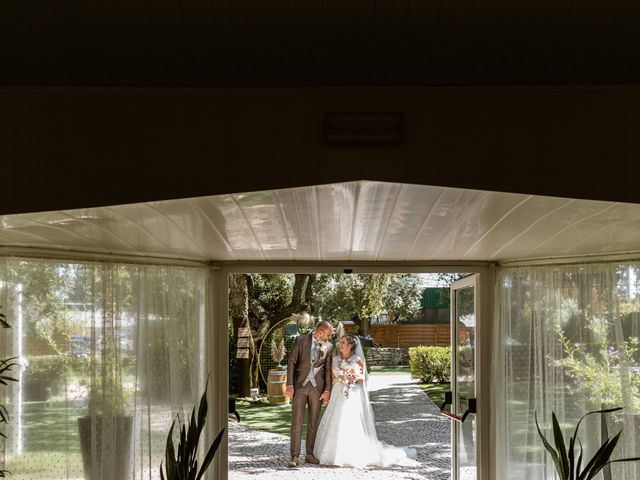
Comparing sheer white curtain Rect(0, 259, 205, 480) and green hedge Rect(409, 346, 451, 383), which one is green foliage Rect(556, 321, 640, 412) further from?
green hedge Rect(409, 346, 451, 383)

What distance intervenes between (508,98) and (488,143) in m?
0.16

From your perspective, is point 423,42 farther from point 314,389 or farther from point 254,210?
point 314,389

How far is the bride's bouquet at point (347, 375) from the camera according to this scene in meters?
6.92

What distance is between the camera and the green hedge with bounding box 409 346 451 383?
11.3 metres

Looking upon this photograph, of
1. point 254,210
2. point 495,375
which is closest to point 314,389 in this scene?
point 495,375

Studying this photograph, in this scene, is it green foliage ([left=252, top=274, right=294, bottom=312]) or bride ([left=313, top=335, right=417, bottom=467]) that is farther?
green foliage ([left=252, top=274, right=294, bottom=312])

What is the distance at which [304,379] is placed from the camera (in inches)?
282

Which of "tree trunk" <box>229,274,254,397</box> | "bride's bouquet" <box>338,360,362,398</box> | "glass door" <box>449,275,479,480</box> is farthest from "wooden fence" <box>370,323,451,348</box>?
"glass door" <box>449,275,479,480</box>

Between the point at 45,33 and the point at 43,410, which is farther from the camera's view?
the point at 43,410

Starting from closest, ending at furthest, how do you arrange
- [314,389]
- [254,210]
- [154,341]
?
[254,210], [154,341], [314,389]

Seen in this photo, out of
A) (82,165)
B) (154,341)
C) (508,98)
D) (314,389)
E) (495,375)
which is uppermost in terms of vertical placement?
(508,98)

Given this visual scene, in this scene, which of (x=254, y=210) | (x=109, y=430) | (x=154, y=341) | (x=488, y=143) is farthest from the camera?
(x=154, y=341)

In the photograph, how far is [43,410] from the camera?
127 inches

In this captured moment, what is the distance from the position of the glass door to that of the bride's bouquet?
1.93 metres
